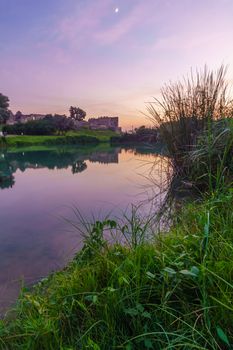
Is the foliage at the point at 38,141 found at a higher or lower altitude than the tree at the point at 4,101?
lower

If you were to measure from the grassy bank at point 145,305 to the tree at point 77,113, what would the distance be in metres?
68.8

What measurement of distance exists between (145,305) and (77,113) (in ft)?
228

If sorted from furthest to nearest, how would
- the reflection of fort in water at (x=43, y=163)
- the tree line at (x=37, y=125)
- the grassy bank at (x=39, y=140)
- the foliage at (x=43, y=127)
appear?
the foliage at (x=43, y=127)
the tree line at (x=37, y=125)
the grassy bank at (x=39, y=140)
the reflection of fort in water at (x=43, y=163)

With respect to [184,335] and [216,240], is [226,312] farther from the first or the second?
[216,240]

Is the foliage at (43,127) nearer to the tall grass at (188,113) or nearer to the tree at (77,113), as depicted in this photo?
the tree at (77,113)

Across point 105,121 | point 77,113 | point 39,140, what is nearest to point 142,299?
point 39,140

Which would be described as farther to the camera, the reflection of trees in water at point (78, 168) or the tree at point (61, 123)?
the tree at point (61, 123)

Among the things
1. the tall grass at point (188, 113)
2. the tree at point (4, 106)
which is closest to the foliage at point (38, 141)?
the tree at point (4, 106)

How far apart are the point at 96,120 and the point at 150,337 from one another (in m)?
82.8

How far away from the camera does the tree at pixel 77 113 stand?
6769 centimetres

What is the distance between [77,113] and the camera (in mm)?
68000

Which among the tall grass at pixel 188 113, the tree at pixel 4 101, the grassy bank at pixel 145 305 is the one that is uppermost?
the tree at pixel 4 101

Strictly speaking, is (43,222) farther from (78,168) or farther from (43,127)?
(43,127)

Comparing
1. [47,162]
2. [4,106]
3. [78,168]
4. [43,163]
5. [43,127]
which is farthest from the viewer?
[43,127]
